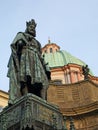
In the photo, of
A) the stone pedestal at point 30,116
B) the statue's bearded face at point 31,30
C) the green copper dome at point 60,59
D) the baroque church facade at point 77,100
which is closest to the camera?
the stone pedestal at point 30,116

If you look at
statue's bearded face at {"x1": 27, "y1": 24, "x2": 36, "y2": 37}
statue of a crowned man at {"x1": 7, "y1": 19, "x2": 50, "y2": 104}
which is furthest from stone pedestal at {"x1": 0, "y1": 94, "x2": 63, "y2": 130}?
statue's bearded face at {"x1": 27, "y1": 24, "x2": 36, "y2": 37}

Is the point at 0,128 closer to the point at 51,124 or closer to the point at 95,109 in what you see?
the point at 51,124

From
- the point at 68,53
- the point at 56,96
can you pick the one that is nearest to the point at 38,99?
the point at 56,96

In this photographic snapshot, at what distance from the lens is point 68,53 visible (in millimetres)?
47406

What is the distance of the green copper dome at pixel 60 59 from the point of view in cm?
4269

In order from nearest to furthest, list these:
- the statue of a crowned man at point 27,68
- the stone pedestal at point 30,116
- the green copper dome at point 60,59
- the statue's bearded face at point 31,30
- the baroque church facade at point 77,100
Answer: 1. the stone pedestal at point 30,116
2. the statue of a crowned man at point 27,68
3. the statue's bearded face at point 31,30
4. the baroque church facade at point 77,100
5. the green copper dome at point 60,59

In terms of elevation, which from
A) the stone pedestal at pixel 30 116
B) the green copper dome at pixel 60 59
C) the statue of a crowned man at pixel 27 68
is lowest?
the stone pedestal at pixel 30 116

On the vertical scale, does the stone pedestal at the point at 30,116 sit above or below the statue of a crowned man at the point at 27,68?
below

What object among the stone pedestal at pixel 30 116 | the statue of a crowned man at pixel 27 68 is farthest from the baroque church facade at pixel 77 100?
the stone pedestal at pixel 30 116

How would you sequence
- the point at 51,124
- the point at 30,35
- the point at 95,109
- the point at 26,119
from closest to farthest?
1. the point at 26,119
2. the point at 51,124
3. the point at 30,35
4. the point at 95,109

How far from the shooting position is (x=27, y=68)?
24.5 feet

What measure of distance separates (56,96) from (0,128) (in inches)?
848

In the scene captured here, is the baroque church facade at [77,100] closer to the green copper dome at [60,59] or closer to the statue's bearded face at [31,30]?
the green copper dome at [60,59]

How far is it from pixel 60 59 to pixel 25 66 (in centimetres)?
3662
